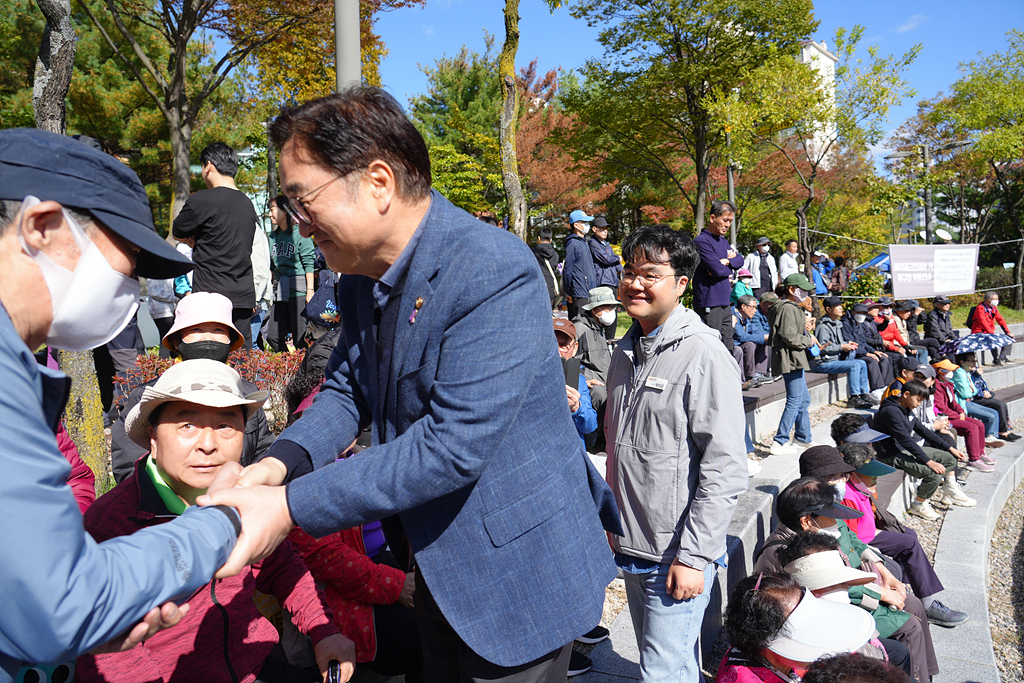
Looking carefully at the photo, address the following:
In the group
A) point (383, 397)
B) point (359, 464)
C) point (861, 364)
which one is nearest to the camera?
point (359, 464)

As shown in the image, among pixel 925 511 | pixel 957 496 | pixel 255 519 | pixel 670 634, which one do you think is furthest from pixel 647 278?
pixel 957 496

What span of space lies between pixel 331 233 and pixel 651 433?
5.42ft

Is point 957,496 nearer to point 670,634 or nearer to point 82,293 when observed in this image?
point 670,634

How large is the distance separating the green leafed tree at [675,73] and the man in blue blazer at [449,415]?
18508 mm

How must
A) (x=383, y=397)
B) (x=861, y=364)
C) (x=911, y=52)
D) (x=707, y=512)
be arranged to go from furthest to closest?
(x=911, y=52) < (x=861, y=364) < (x=707, y=512) < (x=383, y=397)

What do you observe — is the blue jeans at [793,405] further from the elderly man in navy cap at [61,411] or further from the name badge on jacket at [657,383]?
the elderly man in navy cap at [61,411]

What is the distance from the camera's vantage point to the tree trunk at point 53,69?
145 inches

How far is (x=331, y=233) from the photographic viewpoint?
4.88ft

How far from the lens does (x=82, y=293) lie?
120 cm

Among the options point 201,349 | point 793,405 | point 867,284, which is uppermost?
point 201,349

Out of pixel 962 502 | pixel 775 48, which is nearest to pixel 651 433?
pixel 962 502

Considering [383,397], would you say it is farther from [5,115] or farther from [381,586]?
[5,115]

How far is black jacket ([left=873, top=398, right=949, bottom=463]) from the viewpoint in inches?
292

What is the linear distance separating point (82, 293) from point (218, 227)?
13.0 feet
